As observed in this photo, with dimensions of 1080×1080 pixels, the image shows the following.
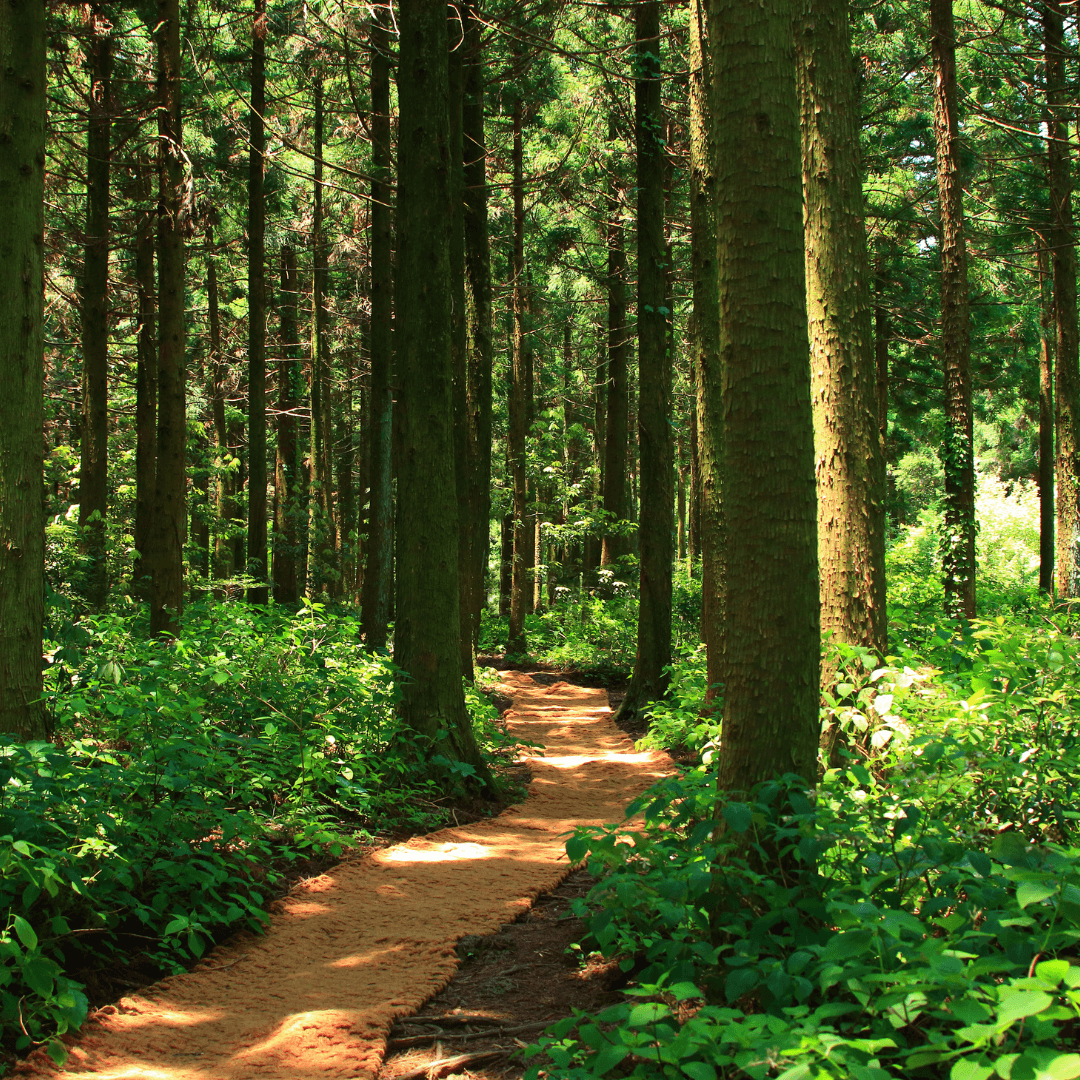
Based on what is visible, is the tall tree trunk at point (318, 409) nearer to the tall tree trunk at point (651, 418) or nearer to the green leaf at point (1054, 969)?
the tall tree trunk at point (651, 418)

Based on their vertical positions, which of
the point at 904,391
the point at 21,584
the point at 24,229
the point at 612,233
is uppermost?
the point at 612,233

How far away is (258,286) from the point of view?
15.9 metres

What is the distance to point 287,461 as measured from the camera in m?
22.0

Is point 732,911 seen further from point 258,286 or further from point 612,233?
point 612,233

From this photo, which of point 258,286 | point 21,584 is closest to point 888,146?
point 258,286

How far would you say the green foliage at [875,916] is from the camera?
2.06 metres

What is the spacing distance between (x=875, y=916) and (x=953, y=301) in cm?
1175

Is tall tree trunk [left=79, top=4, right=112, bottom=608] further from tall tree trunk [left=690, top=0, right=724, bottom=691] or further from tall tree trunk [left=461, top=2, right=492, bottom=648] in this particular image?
tall tree trunk [left=690, top=0, right=724, bottom=691]

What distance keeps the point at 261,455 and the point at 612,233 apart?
11.2 metres

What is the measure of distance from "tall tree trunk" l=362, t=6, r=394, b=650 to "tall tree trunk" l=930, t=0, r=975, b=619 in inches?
332

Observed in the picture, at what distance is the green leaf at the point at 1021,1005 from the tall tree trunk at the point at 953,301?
10856mm

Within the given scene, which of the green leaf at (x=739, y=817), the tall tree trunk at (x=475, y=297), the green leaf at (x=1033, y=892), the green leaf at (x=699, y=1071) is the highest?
the tall tree trunk at (x=475, y=297)

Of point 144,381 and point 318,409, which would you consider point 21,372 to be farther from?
point 318,409

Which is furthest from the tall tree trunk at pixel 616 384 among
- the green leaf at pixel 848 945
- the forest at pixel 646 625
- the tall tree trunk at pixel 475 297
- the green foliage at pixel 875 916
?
the green leaf at pixel 848 945
